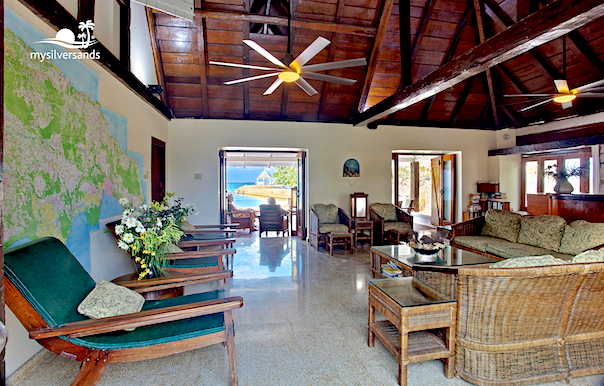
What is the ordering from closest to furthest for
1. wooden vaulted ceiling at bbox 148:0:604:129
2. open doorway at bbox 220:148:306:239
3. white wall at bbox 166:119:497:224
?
wooden vaulted ceiling at bbox 148:0:604:129
white wall at bbox 166:119:497:224
open doorway at bbox 220:148:306:239

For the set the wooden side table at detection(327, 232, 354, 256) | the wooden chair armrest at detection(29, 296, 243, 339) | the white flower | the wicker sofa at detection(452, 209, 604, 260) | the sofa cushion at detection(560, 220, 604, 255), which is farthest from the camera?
the wooden side table at detection(327, 232, 354, 256)

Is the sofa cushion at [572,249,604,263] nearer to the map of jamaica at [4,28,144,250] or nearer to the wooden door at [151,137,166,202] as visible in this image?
the map of jamaica at [4,28,144,250]

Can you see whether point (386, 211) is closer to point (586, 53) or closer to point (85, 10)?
point (586, 53)

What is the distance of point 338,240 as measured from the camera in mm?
5812

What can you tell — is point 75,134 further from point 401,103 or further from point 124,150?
point 401,103

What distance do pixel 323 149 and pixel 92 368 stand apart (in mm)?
5705

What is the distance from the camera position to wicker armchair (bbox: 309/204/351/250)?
5.74 meters

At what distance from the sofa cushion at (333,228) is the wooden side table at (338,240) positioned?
89 mm

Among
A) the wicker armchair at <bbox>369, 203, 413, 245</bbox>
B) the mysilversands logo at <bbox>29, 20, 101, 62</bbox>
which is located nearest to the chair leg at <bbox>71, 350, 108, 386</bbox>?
the mysilversands logo at <bbox>29, 20, 101, 62</bbox>

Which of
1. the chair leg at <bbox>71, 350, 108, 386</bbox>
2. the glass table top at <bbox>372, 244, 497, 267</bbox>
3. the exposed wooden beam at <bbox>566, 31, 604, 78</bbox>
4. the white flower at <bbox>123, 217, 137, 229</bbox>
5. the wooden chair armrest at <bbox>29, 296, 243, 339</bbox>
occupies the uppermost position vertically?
the exposed wooden beam at <bbox>566, 31, 604, 78</bbox>

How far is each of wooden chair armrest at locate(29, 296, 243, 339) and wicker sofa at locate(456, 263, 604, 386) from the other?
1538 millimetres

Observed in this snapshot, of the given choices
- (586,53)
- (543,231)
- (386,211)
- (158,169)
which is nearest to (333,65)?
(543,231)

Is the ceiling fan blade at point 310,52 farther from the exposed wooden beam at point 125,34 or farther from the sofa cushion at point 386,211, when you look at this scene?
the sofa cushion at point 386,211

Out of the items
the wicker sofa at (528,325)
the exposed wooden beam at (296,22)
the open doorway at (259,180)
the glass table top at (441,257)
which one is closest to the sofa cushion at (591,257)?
the wicker sofa at (528,325)
